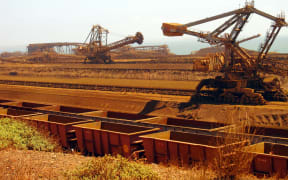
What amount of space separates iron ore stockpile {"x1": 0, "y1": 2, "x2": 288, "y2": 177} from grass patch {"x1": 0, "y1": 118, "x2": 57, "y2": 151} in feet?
5.18

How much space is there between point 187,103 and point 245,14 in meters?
9.90

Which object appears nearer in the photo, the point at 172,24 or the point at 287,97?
Answer: the point at 287,97

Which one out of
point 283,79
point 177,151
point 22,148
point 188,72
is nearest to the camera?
point 177,151

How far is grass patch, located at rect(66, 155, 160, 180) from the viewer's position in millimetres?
10805

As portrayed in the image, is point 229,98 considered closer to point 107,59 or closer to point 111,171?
point 111,171

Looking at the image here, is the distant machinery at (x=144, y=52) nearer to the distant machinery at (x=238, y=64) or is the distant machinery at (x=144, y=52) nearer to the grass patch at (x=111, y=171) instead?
the distant machinery at (x=238, y=64)

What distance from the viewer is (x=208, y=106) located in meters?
29.0

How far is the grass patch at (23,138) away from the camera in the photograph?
51.8ft

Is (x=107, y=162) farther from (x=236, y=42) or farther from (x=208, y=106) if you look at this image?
(x=236, y=42)

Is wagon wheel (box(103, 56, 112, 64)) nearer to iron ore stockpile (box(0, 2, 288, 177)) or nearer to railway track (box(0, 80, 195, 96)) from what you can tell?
iron ore stockpile (box(0, 2, 288, 177))

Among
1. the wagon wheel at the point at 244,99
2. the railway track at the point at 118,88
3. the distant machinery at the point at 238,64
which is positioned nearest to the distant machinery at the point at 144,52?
the railway track at the point at 118,88

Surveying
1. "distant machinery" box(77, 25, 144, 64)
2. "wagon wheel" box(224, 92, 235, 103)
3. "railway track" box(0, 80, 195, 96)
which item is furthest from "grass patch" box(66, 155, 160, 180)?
"distant machinery" box(77, 25, 144, 64)

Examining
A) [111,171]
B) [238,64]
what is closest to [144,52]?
[238,64]

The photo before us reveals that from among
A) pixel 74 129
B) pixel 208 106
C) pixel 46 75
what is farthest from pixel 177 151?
pixel 46 75
